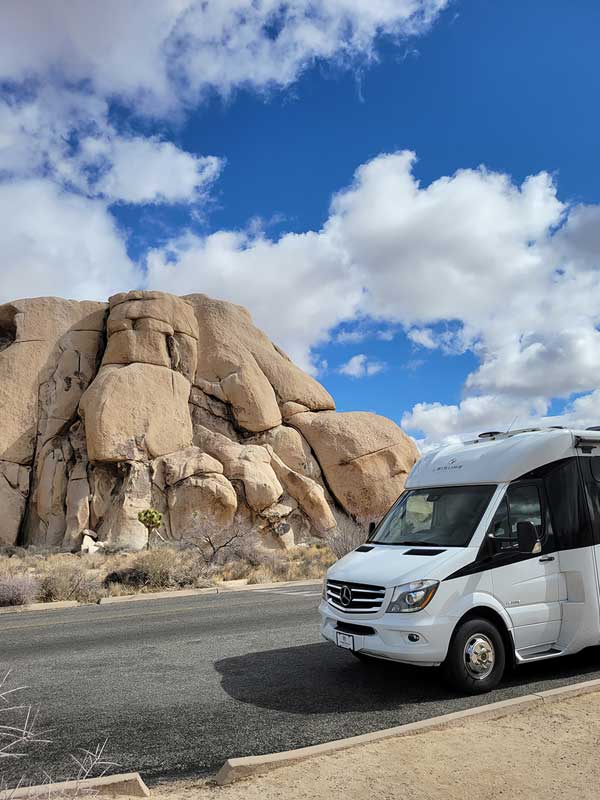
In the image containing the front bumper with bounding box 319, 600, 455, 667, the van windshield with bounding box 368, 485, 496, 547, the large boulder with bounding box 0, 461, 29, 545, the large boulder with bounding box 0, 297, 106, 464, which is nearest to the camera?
the front bumper with bounding box 319, 600, 455, 667

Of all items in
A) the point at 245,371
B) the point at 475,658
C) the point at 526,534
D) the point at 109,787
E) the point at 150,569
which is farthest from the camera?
the point at 245,371

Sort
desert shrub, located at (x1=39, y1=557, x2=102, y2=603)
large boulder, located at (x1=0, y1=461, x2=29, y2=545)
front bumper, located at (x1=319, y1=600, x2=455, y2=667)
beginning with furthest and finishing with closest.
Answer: large boulder, located at (x1=0, y1=461, x2=29, y2=545) < desert shrub, located at (x1=39, y1=557, x2=102, y2=603) < front bumper, located at (x1=319, y1=600, x2=455, y2=667)

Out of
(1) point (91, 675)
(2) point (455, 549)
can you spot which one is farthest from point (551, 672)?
(1) point (91, 675)

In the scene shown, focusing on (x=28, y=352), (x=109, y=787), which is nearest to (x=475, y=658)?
(x=109, y=787)

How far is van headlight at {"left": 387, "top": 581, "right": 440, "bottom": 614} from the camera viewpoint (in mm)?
6344

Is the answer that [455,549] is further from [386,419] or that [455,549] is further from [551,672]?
[386,419]

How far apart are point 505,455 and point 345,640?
2691mm

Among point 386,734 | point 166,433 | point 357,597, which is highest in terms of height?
point 166,433

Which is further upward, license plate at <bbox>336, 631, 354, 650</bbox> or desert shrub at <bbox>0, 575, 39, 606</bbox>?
license plate at <bbox>336, 631, 354, 650</bbox>

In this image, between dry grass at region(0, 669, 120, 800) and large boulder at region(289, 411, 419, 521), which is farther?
large boulder at region(289, 411, 419, 521)

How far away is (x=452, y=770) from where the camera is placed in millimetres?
4418

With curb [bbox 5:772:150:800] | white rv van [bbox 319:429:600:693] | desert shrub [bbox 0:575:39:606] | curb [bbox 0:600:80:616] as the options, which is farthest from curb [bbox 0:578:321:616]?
curb [bbox 5:772:150:800]

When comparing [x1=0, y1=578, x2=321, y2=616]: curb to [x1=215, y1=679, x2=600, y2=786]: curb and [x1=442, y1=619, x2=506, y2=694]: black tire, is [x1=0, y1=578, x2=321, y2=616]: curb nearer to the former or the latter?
[x1=442, y1=619, x2=506, y2=694]: black tire

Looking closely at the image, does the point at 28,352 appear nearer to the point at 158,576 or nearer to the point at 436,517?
the point at 158,576
